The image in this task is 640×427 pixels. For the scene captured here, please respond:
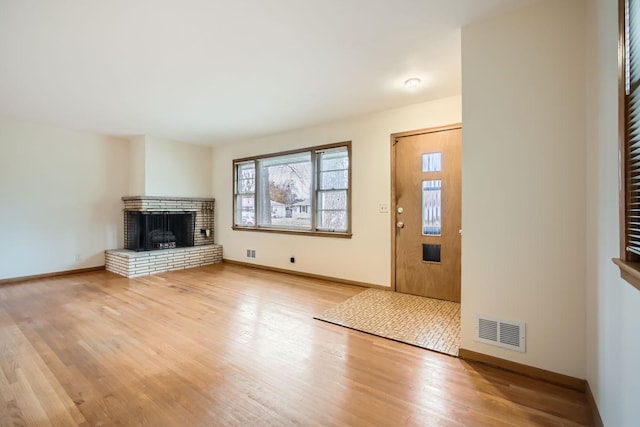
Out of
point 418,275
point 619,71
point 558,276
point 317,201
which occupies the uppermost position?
point 619,71

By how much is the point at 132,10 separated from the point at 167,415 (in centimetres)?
255

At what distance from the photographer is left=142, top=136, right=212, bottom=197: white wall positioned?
5426 millimetres

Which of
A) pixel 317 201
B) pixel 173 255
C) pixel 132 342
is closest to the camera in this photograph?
pixel 132 342

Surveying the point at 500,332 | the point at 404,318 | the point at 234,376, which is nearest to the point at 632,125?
the point at 500,332

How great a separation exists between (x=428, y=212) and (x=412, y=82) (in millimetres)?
1558

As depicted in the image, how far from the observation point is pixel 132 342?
2.49m

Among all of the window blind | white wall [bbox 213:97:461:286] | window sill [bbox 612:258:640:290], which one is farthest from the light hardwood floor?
white wall [bbox 213:97:461:286]

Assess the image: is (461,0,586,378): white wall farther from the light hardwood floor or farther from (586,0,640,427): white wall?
the light hardwood floor

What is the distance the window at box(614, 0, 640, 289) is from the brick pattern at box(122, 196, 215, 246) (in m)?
5.94

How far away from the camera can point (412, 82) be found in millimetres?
3143

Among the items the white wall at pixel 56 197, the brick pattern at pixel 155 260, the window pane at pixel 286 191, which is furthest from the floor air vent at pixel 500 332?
the white wall at pixel 56 197

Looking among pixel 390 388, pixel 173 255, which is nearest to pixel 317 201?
pixel 173 255

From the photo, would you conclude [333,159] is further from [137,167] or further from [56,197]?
[56,197]

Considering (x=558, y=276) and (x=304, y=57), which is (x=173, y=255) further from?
(x=558, y=276)
